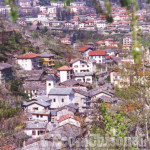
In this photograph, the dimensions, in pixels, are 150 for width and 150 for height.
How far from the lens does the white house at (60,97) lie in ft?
48.0

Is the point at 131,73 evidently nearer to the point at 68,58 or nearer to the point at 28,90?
the point at 28,90

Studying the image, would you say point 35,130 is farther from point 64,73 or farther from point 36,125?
point 64,73

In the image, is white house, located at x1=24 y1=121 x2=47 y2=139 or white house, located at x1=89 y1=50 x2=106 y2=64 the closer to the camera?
white house, located at x1=24 y1=121 x2=47 y2=139

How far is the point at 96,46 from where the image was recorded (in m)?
30.9

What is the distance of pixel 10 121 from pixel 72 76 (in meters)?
8.55

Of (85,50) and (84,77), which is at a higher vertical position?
(85,50)

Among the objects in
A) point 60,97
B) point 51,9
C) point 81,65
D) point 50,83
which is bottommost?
point 60,97

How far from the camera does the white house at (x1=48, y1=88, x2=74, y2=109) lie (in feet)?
48.0

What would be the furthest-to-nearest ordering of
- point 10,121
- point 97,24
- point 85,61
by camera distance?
point 97,24 → point 85,61 → point 10,121

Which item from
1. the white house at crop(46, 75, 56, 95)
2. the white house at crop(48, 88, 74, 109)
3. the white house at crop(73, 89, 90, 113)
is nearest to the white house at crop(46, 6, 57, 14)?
the white house at crop(46, 75, 56, 95)

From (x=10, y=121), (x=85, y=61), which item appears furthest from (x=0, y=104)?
(x=85, y=61)

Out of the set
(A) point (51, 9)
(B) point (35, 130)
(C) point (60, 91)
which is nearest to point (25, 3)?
(A) point (51, 9)

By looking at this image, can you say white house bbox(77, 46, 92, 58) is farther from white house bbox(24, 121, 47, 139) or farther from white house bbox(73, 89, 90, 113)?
white house bbox(24, 121, 47, 139)

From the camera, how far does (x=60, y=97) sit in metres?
14.7
